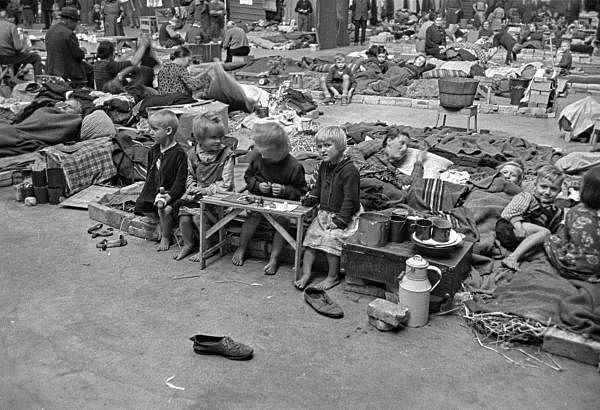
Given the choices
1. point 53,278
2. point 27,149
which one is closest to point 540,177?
point 53,278

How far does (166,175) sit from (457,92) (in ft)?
18.2

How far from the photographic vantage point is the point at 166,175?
5852 millimetres

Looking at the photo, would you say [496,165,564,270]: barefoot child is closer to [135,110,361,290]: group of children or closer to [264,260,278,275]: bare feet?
[135,110,361,290]: group of children

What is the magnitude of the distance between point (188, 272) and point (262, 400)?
1.96m

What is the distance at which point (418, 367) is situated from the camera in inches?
161

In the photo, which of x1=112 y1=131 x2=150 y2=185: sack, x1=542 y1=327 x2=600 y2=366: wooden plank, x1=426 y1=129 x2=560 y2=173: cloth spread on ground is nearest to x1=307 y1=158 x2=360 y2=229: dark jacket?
x1=542 y1=327 x2=600 y2=366: wooden plank

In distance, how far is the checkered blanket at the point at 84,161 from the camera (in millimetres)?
7094

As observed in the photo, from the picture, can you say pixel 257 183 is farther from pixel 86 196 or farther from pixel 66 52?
pixel 66 52

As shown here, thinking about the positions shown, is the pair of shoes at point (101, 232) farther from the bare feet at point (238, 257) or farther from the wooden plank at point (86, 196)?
the bare feet at point (238, 257)

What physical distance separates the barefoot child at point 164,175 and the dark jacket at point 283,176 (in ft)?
2.30

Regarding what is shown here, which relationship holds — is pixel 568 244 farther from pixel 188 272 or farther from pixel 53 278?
pixel 53 278

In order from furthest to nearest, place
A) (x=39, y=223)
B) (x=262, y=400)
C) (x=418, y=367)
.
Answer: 1. (x=39, y=223)
2. (x=418, y=367)
3. (x=262, y=400)

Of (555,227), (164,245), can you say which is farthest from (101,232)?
(555,227)

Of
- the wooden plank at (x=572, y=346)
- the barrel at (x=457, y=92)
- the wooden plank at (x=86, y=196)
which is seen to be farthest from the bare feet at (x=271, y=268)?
the barrel at (x=457, y=92)
